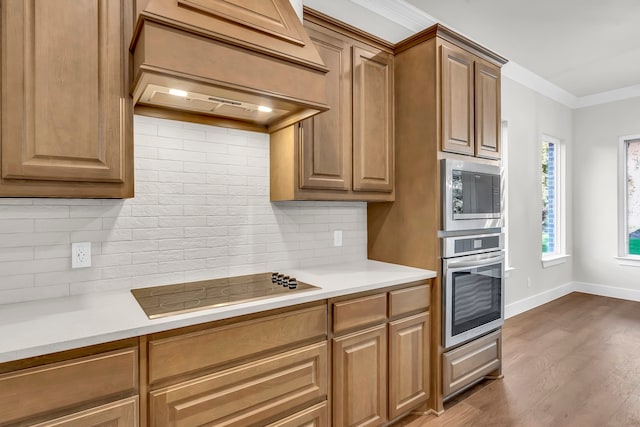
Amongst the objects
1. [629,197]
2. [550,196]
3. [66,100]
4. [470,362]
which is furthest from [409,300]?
[629,197]

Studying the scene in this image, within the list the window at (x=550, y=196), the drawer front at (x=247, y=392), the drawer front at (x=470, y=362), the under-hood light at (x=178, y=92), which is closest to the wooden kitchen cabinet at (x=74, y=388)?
the drawer front at (x=247, y=392)

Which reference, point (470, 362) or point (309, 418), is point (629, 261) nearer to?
point (470, 362)

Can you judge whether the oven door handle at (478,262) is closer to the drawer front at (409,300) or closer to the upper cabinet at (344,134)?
the drawer front at (409,300)

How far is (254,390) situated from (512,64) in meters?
4.36

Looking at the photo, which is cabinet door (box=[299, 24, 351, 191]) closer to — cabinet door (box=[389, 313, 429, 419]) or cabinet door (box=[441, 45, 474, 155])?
cabinet door (box=[441, 45, 474, 155])

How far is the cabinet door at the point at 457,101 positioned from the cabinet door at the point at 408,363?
117 centimetres

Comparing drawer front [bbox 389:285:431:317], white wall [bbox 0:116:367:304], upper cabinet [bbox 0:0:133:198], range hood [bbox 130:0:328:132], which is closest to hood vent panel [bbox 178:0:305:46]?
range hood [bbox 130:0:328:132]

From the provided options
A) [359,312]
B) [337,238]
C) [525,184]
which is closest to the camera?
[359,312]

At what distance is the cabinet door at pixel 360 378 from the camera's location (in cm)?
190

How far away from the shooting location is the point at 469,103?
2.56 m

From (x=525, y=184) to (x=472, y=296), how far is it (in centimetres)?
260

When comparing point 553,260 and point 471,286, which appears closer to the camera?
point 471,286

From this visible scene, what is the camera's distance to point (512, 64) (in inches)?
163

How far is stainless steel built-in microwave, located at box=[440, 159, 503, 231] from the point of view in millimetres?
2342
